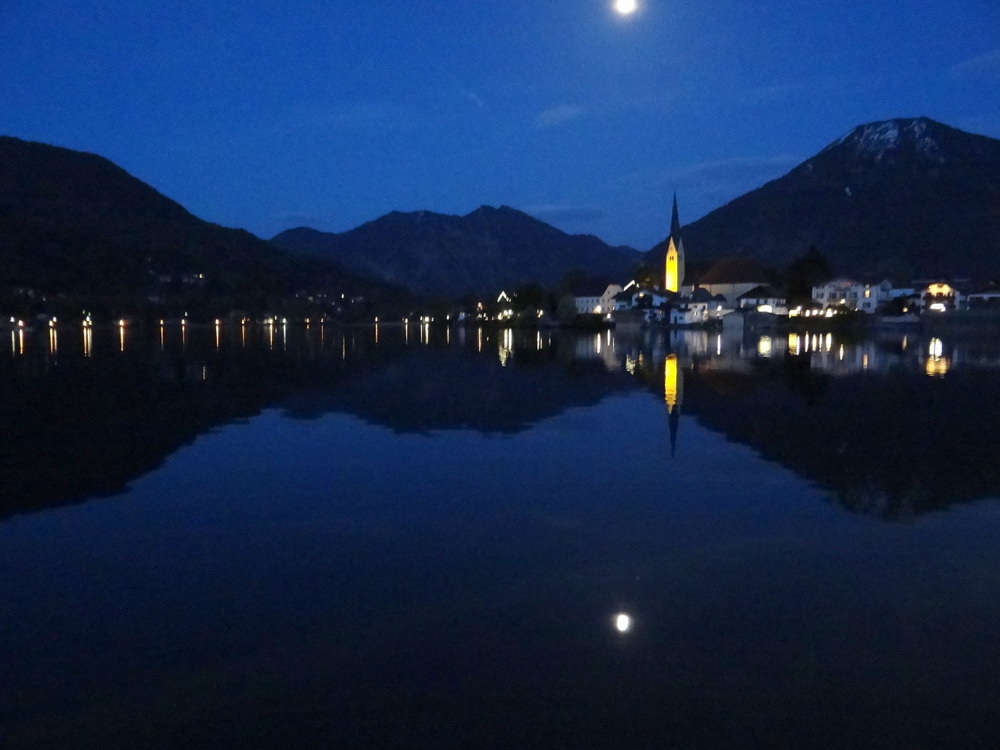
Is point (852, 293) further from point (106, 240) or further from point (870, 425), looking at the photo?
point (106, 240)

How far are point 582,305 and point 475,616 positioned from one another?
87727mm

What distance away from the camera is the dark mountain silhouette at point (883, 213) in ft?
456

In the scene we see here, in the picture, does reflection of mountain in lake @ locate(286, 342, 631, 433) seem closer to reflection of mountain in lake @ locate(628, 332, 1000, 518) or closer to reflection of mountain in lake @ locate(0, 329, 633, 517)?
reflection of mountain in lake @ locate(0, 329, 633, 517)

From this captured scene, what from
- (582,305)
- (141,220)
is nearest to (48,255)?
(141,220)

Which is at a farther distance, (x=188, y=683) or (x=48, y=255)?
(x=48, y=255)

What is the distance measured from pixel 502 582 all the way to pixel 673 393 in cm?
1288

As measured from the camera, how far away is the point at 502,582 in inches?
254

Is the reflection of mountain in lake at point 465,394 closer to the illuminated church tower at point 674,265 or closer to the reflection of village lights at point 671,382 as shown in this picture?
the reflection of village lights at point 671,382

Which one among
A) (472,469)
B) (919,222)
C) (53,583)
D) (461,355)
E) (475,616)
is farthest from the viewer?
(919,222)

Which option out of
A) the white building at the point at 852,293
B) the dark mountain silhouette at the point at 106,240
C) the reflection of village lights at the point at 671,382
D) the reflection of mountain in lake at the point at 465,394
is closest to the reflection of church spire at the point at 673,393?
the reflection of village lights at the point at 671,382

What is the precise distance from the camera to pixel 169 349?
126 feet

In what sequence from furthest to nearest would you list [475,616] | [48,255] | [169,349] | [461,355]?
[48,255], [169,349], [461,355], [475,616]

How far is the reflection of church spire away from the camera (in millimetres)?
13523

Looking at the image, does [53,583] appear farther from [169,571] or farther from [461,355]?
[461,355]
